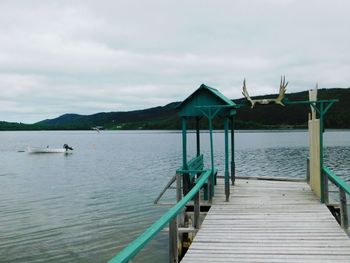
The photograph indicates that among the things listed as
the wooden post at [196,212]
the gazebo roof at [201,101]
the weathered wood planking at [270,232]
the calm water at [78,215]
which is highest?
the gazebo roof at [201,101]

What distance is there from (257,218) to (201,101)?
185 inches

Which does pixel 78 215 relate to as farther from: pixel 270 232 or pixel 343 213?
pixel 343 213

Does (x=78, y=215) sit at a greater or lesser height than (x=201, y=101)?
lesser

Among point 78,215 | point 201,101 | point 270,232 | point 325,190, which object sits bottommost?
point 78,215

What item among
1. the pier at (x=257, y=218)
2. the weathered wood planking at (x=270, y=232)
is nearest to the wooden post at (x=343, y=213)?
the pier at (x=257, y=218)

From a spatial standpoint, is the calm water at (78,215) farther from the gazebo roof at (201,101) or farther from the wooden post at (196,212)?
the gazebo roof at (201,101)

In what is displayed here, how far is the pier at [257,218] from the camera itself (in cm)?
765

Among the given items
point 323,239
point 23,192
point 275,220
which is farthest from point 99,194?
point 323,239

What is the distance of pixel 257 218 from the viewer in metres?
10.4

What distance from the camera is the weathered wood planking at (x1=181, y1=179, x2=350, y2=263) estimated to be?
769 cm

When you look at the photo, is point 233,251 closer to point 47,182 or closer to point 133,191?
point 133,191

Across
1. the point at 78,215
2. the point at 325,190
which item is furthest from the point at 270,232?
the point at 78,215

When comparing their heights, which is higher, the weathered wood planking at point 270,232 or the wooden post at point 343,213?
the wooden post at point 343,213

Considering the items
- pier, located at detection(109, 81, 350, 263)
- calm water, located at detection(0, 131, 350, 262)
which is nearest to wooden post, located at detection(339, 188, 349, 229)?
pier, located at detection(109, 81, 350, 263)
